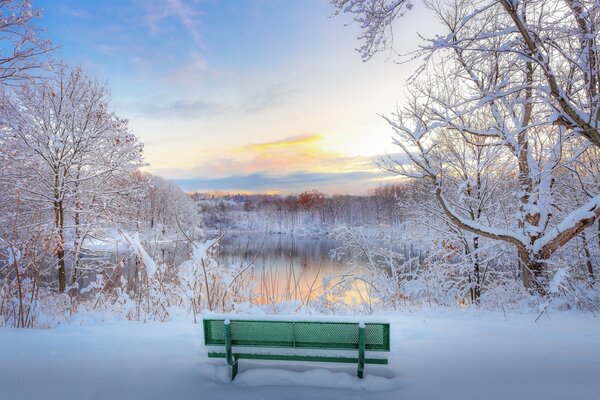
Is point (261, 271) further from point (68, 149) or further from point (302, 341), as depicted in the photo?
point (302, 341)

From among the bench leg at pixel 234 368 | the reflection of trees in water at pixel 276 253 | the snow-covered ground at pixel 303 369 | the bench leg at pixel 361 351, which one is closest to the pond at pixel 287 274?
the reflection of trees in water at pixel 276 253

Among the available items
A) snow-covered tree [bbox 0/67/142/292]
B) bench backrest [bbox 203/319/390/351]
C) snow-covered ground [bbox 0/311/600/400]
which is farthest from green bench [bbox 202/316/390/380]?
snow-covered tree [bbox 0/67/142/292]

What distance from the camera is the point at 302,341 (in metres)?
3.62

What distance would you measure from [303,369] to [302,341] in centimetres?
35

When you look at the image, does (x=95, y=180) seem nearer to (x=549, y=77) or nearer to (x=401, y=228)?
(x=401, y=228)

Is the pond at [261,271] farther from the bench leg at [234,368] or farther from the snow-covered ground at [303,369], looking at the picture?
the bench leg at [234,368]

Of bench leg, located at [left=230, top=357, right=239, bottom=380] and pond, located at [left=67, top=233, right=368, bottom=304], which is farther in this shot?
pond, located at [left=67, top=233, right=368, bottom=304]

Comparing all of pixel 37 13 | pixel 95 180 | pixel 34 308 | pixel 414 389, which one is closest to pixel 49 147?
pixel 95 180

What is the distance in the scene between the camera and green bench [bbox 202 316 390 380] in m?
3.55

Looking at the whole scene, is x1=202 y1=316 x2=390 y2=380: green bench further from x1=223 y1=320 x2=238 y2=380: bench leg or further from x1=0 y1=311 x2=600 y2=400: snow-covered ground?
x1=0 y1=311 x2=600 y2=400: snow-covered ground

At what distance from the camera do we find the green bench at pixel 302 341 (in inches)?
140

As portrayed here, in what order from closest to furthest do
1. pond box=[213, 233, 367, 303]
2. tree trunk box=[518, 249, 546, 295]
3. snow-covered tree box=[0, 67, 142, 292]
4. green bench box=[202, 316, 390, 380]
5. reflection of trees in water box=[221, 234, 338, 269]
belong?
green bench box=[202, 316, 390, 380] → tree trunk box=[518, 249, 546, 295] → pond box=[213, 233, 367, 303] → reflection of trees in water box=[221, 234, 338, 269] → snow-covered tree box=[0, 67, 142, 292]

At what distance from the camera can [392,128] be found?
8.61 metres

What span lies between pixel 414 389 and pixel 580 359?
2.03 meters
